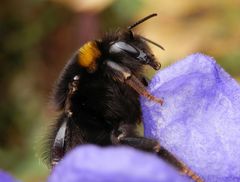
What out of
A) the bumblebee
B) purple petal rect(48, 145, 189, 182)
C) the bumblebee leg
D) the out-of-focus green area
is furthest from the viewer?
the out-of-focus green area

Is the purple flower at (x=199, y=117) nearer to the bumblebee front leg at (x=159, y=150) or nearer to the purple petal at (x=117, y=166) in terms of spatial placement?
the bumblebee front leg at (x=159, y=150)

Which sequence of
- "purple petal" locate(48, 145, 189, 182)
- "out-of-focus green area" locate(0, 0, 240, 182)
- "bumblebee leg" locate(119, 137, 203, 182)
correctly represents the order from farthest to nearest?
"out-of-focus green area" locate(0, 0, 240, 182) → "bumblebee leg" locate(119, 137, 203, 182) → "purple petal" locate(48, 145, 189, 182)

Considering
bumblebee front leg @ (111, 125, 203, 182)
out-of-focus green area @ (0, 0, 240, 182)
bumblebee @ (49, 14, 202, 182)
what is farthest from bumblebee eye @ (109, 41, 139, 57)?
out-of-focus green area @ (0, 0, 240, 182)

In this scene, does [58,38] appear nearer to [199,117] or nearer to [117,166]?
[199,117]

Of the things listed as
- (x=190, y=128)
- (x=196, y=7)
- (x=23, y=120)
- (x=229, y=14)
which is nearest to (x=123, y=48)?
(x=190, y=128)

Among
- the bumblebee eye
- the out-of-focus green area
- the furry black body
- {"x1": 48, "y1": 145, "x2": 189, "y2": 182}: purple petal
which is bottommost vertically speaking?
the out-of-focus green area

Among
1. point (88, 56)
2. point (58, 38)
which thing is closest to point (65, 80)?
point (88, 56)

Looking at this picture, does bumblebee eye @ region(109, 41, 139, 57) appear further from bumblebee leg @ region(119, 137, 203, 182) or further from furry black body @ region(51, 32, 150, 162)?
bumblebee leg @ region(119, 137, 203, 182)
